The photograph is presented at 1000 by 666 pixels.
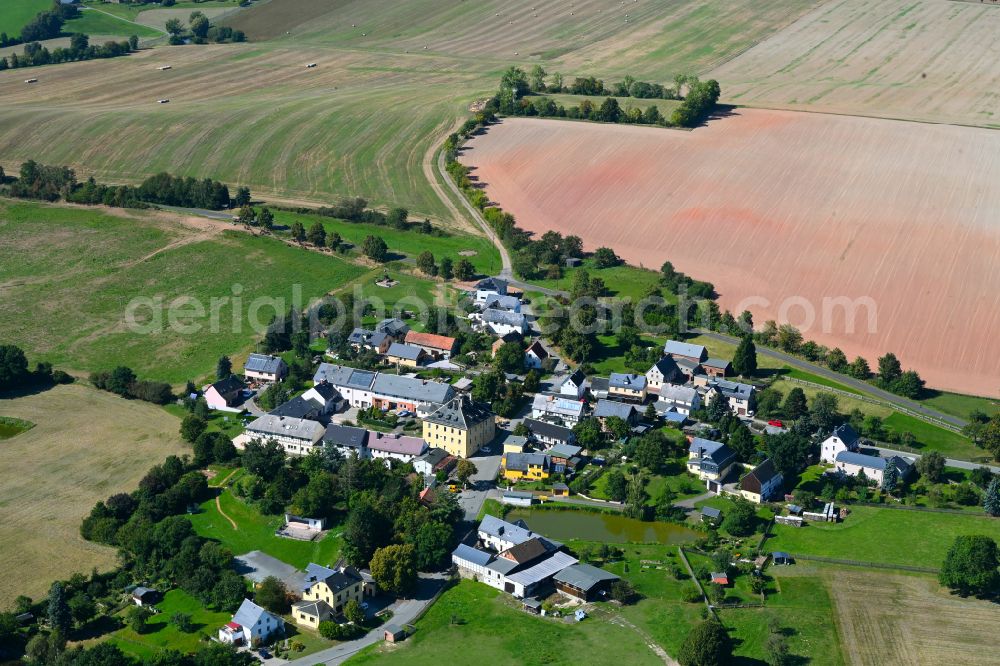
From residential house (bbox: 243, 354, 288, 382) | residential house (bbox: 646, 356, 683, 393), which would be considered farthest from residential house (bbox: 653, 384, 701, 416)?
residential house (bbox: 243, 354, 288, 382)

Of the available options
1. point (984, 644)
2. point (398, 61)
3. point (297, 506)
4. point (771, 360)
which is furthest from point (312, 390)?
point (398, 61)

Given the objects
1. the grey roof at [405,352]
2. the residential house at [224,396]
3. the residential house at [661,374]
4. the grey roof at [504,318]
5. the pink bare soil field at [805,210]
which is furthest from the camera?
the grey roof at [504,318]

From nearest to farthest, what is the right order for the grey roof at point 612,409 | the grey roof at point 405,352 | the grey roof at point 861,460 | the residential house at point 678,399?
the grey roof at point 861,460
the grey roof at point 612,409
the residential house at point 678,399
the grey roof at point 405,352

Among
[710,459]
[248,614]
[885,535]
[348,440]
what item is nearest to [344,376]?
[348,440]

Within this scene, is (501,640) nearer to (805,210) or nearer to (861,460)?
(861,460)

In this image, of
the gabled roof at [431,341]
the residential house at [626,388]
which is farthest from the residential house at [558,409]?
the gabled roof at [431,341]

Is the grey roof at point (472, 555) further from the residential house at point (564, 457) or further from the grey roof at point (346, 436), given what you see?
the grey roof at point (346, 436)
